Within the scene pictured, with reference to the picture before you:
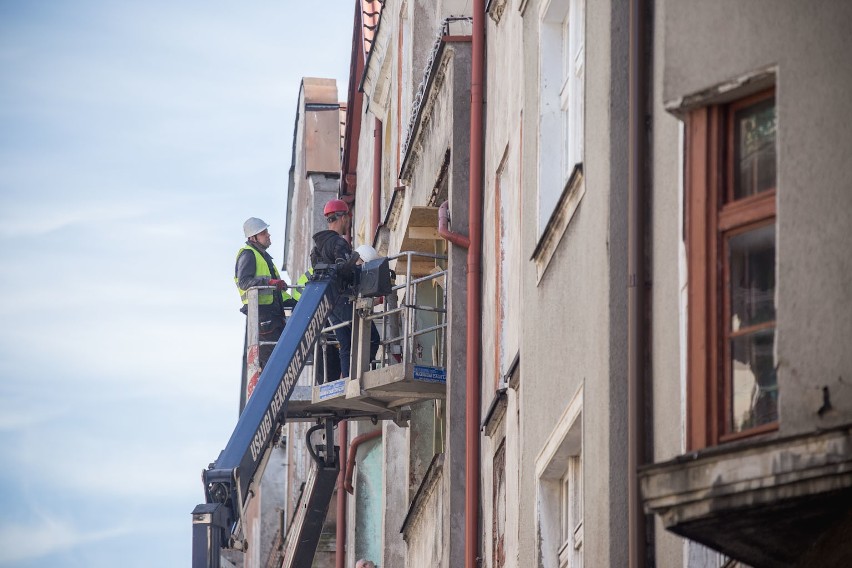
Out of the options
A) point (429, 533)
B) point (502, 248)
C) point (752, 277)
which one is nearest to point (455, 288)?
point (502, 248)

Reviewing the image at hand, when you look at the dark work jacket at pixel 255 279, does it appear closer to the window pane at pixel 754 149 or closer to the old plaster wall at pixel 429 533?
the old plaster wall at pixel 429 533

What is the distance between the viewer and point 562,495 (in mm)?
10867

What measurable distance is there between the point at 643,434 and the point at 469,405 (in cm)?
651

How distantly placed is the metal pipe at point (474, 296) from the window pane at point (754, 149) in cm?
724

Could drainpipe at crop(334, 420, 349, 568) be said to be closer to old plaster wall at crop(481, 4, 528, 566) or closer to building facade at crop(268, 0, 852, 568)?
building facade at crop(268, 0, 852, 568)

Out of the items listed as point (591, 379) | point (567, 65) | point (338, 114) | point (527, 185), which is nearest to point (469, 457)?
point (527, 185)

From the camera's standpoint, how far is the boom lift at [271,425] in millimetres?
16047

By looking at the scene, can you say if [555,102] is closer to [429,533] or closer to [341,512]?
[429,533]

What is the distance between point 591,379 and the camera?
912cm

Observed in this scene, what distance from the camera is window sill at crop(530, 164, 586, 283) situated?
9.76 meters

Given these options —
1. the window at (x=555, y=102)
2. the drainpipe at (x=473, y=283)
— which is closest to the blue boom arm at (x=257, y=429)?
the drainpipe at (x=473, y=283)

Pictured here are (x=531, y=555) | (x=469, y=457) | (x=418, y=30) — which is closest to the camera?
(x=531, y=555)

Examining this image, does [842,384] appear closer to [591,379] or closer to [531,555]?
[591,379]

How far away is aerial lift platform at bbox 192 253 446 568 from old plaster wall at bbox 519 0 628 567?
5757 millimetres
